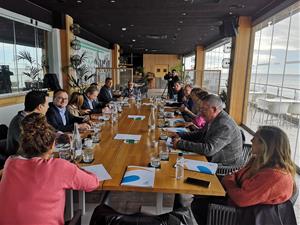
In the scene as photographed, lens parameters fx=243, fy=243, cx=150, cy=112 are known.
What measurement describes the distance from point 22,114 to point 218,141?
1841 millimetres

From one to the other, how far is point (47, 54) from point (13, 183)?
6.35 m

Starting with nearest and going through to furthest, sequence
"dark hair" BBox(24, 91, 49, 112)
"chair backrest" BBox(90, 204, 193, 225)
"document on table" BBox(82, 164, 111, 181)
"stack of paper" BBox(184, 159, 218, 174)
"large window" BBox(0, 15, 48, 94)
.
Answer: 1. "chair backrest" BBox(90, 204, 193, 225)
2. "document on table" BBox(82, 164, 111, 181)
3. "stack of paper" BBox(184, 159, 218, 174)
4. "dark hair" BBox(24, 91, 49, 112)
5. "large window" BBox(0, 15, 48, 94)

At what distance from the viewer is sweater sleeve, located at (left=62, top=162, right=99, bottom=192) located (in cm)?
130

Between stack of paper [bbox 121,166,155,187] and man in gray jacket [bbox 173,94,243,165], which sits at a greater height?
man in gray jacket [bbox 173,94,243,165]

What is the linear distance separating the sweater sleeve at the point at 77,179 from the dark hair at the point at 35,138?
0.17 meters

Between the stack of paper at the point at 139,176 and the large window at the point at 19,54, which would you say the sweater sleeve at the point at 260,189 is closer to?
the stack of paper at the point at 139,176

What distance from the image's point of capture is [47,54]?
6.79 m

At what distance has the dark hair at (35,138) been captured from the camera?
4.28 ft

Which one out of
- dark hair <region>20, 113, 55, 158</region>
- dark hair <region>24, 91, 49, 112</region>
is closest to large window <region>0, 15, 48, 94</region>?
dark hair <region>24, 91, 49, 112</region>

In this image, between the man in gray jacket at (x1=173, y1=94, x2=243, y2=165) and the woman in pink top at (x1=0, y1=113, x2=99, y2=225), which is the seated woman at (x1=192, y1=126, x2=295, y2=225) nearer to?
the man in gray jacket at (x1=173, y1=94, x2=243, y2=165)

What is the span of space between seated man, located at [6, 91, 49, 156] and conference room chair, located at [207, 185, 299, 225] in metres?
1.76

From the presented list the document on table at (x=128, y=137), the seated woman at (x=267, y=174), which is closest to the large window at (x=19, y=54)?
the document on table at (x=128, y=137)

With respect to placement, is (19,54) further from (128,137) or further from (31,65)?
(128,137)

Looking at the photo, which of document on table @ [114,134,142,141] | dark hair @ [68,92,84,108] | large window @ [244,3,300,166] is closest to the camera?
document on table @ [114,134,142,141]
